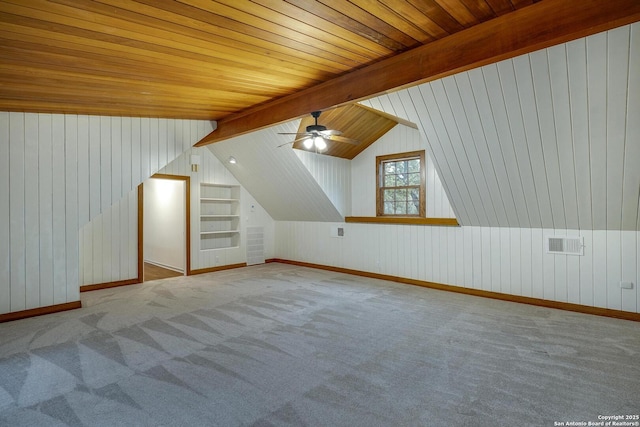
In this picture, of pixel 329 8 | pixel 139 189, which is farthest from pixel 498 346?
pixel 139 189

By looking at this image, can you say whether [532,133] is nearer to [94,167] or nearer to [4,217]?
[94,167]

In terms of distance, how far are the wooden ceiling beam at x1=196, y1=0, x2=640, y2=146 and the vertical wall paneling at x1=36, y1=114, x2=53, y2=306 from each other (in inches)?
134

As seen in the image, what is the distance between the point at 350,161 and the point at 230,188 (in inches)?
116

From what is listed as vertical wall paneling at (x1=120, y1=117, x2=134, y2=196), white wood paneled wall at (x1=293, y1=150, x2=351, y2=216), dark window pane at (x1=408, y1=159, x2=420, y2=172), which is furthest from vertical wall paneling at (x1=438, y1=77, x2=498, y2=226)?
vertical wall paneling at (x1=120, y1=117, x2=134, y2=196)

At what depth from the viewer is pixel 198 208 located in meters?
7.10

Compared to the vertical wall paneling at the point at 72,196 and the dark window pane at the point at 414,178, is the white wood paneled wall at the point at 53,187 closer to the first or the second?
the vertical wall paneling at the point at 72,196

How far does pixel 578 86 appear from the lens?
3.06m

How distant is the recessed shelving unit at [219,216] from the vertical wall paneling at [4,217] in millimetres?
3387

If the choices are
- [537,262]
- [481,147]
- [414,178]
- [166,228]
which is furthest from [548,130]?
[166,228]

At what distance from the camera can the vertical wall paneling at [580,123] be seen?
2.86 m

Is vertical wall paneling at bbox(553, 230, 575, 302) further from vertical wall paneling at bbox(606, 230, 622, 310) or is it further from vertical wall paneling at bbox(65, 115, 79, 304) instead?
vertical wall paneling at bbox(65, 115, 79, 304)

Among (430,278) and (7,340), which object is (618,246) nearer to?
(430,278)

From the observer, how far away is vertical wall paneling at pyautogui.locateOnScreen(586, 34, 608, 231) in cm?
278

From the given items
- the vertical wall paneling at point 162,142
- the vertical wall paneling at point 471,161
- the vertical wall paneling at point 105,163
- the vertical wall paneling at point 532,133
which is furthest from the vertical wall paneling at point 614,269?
the vertical wall paneling at point 105,163
